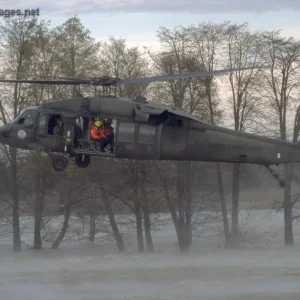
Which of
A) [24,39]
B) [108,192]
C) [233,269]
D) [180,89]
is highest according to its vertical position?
[24,39]

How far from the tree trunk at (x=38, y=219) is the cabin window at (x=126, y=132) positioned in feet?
60.5

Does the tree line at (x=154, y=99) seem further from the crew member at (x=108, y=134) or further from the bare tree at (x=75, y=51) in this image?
the crew member at (x=108, y=134)

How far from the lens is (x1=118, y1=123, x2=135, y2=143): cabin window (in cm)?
1831

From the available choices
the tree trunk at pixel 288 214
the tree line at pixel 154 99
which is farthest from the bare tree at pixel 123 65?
the tree trunk at pixel 288 214

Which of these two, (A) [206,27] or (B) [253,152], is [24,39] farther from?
(B) [253,152]

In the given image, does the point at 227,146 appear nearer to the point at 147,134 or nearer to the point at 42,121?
the point at 147,134

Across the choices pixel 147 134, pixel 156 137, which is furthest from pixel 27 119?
pixel 156 137

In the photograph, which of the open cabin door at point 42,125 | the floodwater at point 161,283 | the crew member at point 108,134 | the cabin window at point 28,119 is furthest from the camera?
the cabin window at point 28,119

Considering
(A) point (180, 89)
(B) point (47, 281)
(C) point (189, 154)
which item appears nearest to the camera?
(B) point (47, 281)

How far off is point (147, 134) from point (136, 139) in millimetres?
311

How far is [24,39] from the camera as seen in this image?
115ft

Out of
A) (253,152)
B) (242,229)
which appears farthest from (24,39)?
(253,152)

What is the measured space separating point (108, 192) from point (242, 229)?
7092 mm

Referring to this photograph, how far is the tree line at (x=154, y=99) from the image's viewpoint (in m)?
33.4
